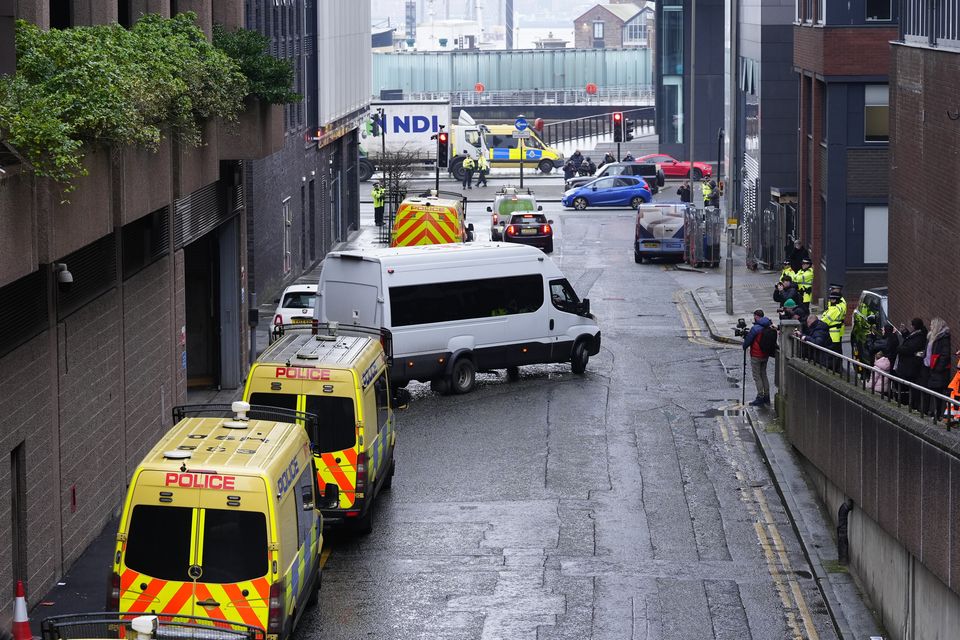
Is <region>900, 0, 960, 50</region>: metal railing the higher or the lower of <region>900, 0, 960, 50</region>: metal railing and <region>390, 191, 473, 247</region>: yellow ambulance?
the higher

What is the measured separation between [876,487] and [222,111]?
9794mm

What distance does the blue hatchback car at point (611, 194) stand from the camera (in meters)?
62.7

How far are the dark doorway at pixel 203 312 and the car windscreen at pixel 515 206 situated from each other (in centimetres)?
2494

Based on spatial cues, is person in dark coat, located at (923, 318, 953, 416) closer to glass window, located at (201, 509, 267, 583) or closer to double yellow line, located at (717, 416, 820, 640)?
double yellow line, located at (717, 416, 820, 640)

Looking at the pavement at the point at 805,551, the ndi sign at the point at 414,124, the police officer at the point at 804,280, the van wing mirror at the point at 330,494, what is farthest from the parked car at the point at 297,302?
the ndi sign at the point at 414,124

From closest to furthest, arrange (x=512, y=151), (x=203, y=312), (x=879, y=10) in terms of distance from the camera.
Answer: (x=203, y=312) < (x=879, y=10) < (x=512, y=151)

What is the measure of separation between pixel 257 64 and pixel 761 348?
9.57 meters

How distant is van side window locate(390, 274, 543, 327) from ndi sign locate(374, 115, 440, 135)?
4734 cm

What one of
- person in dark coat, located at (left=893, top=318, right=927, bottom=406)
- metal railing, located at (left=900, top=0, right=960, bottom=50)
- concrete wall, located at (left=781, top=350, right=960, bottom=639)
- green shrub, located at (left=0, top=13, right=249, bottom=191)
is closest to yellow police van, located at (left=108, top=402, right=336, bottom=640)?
green shrub, located at (left=0, top=13, right=249, bottom=191)

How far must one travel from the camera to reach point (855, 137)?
118 feet

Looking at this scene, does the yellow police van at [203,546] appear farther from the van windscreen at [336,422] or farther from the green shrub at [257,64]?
the green shrub at [257,64]

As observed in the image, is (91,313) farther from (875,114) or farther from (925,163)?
(875,114)

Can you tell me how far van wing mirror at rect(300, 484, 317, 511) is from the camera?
45.6 feet

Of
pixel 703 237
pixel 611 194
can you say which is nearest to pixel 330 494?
pixel 703 237
